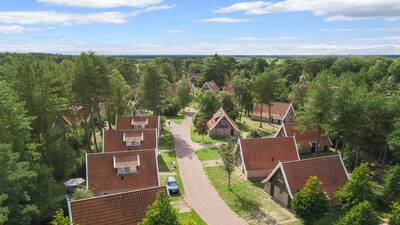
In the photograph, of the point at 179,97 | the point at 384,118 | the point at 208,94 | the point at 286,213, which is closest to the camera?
the point at 286,213

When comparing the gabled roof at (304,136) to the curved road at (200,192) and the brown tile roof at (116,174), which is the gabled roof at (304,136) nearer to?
the curved road at (200,192)

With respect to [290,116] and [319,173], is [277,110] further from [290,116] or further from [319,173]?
[319,173]

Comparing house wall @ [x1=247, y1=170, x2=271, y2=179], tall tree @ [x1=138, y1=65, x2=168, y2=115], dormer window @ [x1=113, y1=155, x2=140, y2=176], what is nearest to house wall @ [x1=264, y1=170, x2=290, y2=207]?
house wall @ [x1=247, y1=170, x2=271, y2=179]

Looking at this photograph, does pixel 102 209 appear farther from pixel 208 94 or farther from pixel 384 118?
pixel 208 94

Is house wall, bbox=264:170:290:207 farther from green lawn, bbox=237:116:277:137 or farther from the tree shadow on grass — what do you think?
green lawn, bbox=237:116:277:137

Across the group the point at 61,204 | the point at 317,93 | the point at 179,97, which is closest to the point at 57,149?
the point at 61,204

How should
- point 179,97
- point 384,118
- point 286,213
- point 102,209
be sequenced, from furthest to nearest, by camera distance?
point 179,97, point 384,118, point 286,213, point 102,209

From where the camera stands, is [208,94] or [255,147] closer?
[255,147]
